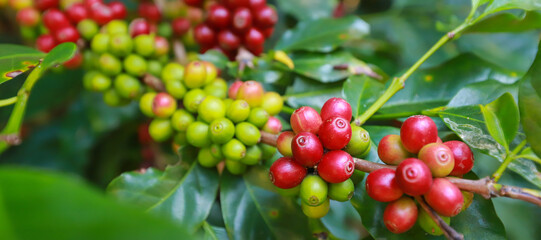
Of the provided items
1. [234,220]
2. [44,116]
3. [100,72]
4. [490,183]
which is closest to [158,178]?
[234,220]

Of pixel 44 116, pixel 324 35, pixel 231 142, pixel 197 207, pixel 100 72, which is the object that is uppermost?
pixel 324 35

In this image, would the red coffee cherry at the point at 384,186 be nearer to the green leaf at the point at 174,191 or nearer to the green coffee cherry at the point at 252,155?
the green coffee cherry at the point at 252,155

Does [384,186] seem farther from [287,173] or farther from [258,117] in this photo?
[258,117]

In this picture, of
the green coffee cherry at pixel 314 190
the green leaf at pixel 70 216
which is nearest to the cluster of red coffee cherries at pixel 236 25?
the green coffee cherry at pixel 314 190

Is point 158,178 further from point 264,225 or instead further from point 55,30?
point 55,30

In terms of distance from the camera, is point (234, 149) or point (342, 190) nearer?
point (342, 190)

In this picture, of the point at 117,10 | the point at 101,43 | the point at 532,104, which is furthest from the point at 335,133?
the point at 117,10
